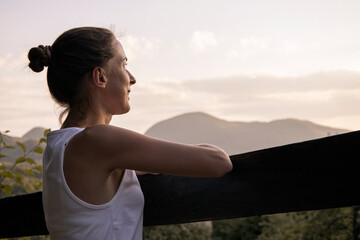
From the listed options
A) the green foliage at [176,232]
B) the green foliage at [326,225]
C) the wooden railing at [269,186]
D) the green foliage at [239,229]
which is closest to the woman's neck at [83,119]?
the wooden railing at [269,186]

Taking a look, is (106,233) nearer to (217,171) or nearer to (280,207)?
(217,171)

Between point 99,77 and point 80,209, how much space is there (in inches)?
18.9

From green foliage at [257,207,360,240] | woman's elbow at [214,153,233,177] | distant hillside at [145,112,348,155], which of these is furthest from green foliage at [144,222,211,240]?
distant hillside at [145,112,348,155]

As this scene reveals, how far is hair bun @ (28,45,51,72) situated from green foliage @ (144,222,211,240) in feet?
40.0

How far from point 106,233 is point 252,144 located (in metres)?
104

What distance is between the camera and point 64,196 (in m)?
1.73

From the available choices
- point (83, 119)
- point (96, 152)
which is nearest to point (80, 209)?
point (96, 152)

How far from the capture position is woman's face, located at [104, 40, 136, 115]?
6.16 ft

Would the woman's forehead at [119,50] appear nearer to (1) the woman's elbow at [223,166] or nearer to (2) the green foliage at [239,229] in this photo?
(1) the woman's elbow at [223,166]

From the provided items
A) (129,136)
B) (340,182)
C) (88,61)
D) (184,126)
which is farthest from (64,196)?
(184,126)

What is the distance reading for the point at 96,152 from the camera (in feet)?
5.35

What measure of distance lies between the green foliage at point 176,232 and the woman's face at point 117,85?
12.3 meters

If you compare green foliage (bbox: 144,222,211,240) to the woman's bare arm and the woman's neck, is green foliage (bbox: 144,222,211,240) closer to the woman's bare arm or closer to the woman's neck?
the woman's neck

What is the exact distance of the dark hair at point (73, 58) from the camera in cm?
186
